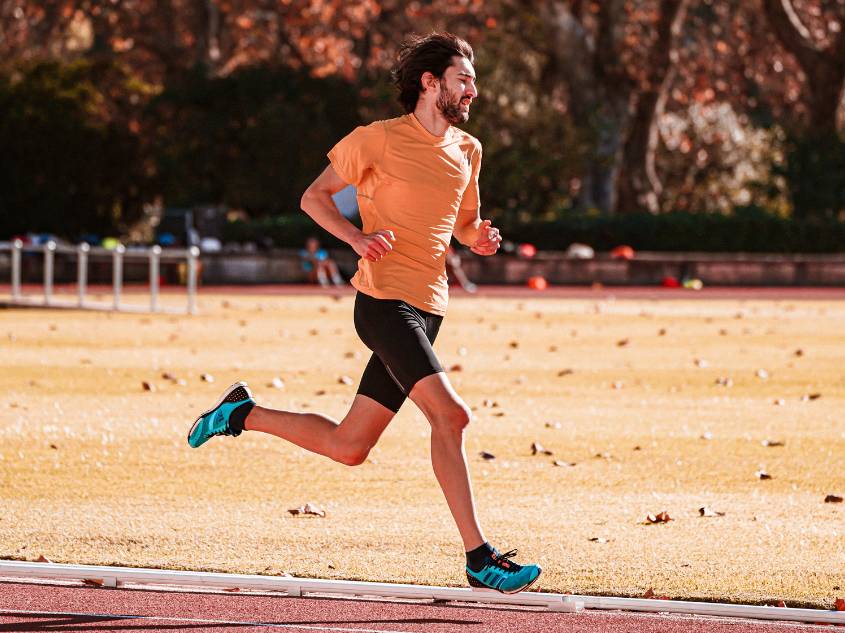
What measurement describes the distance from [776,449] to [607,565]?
4.00 meters

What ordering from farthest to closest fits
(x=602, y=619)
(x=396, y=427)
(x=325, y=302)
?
1. (x=325, y=302)
2. (x=396, y=427)
3. (x=602, y=619)

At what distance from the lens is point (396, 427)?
11344mm

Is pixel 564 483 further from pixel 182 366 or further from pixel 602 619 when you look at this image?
pixel 182 366

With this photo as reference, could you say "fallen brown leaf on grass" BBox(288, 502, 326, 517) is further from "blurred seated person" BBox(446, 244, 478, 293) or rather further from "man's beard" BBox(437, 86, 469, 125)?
"blurred seated person" BBox(446, 244, 478, 293)

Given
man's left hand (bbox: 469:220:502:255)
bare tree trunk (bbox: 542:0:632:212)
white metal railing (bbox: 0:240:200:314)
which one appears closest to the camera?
man's left hand (bbox: 469:220:502:255)

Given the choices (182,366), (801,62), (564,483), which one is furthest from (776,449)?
(801,62)

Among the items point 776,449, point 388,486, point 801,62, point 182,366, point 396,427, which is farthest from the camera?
point 801,62

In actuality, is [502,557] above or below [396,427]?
above

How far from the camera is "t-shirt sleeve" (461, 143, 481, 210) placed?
6238 mm

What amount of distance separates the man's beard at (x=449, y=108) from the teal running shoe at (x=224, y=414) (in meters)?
1.37

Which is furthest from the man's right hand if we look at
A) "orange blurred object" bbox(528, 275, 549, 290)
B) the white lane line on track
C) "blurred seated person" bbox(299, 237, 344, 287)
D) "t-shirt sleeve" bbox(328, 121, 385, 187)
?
"orange blurred object" bbox(528, 275, 549, 290)

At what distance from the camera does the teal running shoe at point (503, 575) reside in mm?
5715

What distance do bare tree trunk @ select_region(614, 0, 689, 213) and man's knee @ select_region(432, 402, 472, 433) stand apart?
33255 mm

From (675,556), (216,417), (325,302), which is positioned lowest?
(325,302)
